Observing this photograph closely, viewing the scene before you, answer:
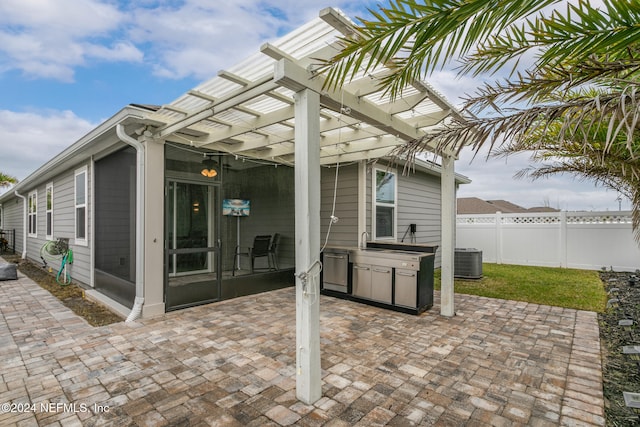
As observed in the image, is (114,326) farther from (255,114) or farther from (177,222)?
(255,114)

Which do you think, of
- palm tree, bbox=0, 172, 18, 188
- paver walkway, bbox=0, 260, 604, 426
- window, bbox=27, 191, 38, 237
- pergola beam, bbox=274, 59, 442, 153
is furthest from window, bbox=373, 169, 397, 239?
palm tree, bbox=0, 172, 18, 188

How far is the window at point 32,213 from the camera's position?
11.2 metres

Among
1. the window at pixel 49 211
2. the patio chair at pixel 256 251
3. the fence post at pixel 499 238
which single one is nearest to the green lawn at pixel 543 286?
the fence post at pixel 499 238

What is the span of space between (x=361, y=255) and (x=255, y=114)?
2802mm

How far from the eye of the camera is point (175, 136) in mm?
4422

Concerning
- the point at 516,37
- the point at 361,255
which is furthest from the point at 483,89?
the point at 361,255

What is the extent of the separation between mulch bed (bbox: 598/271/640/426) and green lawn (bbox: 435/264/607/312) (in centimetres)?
33

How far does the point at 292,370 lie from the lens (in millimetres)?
2875

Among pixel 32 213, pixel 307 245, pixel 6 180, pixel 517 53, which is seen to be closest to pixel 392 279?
pixel 307 245

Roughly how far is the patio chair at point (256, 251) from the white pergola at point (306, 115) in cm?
199

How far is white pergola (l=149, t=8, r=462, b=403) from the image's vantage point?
2.37 meters

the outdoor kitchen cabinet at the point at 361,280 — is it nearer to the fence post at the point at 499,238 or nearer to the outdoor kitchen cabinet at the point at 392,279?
the outdoor kitchen cabinet at the point at 392,279

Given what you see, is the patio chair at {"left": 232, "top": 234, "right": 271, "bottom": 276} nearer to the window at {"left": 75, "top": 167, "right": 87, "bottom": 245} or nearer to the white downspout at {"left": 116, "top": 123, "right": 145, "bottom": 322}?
the white downspout at {"left": 116, "top": 123, "right": 145, "bottom": 322}

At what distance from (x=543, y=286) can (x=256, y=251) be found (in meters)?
5.92
